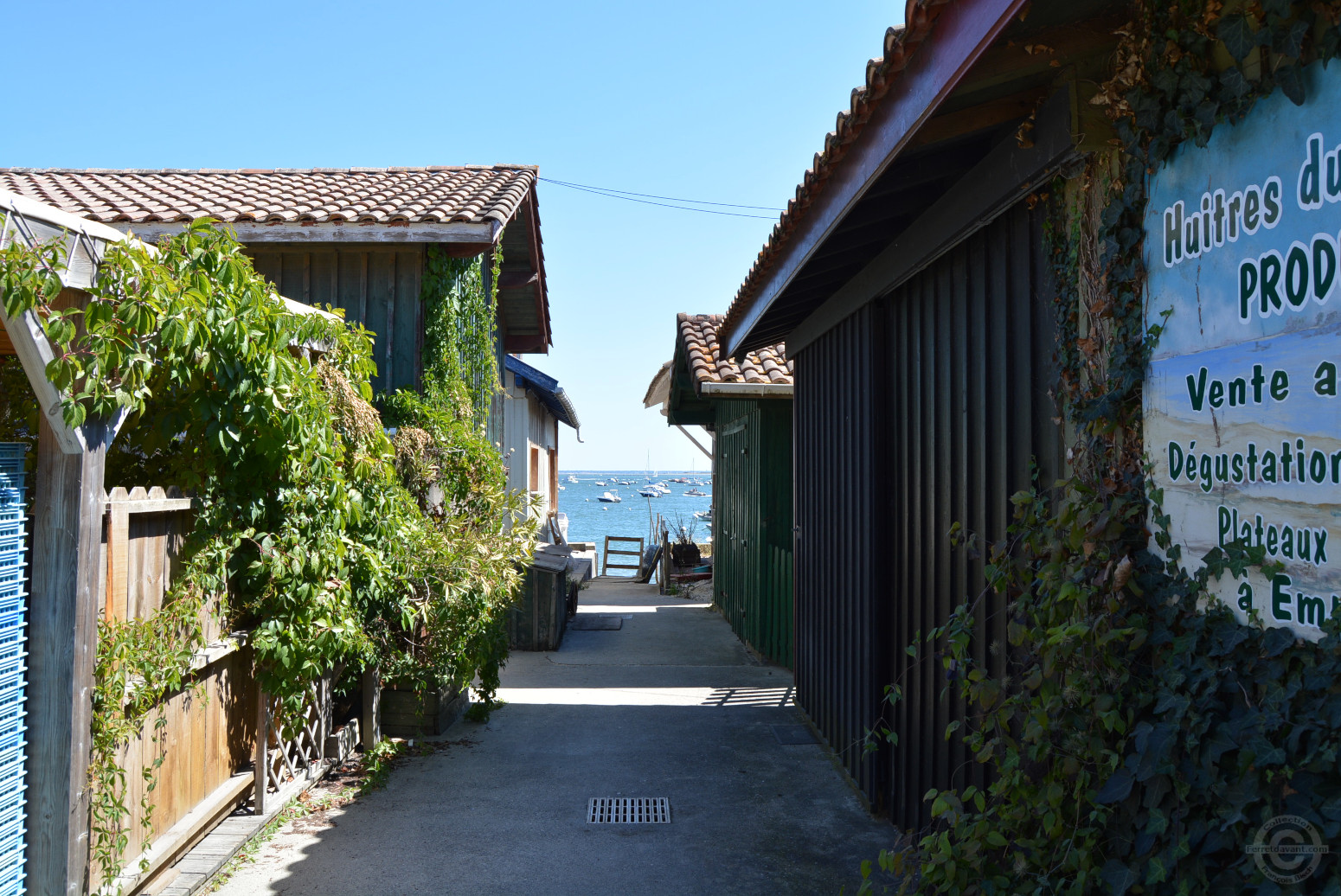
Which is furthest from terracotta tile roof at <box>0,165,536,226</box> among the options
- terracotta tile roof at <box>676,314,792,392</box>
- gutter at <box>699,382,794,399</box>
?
gutter at <box>699,382,794,399</box>

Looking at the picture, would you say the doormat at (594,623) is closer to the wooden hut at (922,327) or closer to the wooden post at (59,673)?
the wooden hut at (922,327)

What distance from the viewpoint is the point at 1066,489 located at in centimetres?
281

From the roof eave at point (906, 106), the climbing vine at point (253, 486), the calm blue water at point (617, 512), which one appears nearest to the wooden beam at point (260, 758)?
the climbing vine at point (253, 486)

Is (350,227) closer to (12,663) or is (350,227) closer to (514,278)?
(514,278)

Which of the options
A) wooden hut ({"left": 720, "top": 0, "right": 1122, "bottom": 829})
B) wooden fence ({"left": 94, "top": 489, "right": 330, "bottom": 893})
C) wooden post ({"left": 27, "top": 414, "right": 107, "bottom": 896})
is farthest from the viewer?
wooden fence ({"left": 94, "top": 489, "right": 330, "bottom": 893})

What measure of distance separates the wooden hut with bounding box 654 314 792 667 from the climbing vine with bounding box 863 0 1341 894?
5.14m

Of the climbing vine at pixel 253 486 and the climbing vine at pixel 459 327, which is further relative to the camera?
Answer: the climbing vine at pixel 459 327

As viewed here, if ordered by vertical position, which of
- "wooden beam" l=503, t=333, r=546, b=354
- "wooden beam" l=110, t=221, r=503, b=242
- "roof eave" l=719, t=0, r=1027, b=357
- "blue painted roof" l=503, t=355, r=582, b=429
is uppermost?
"wooden beam" l=503, t=333, r=546, b=354

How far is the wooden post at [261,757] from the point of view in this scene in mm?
4676

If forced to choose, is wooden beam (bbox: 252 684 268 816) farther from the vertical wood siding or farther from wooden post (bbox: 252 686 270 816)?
the vertical wood siding

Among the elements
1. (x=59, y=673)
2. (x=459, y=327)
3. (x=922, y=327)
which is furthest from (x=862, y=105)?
(x=459, y=327)

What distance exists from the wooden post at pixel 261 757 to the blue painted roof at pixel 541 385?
26.0 ft

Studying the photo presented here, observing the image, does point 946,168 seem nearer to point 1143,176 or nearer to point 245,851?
point 1143,176

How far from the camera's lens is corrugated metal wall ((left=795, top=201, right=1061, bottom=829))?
3.45 meters
